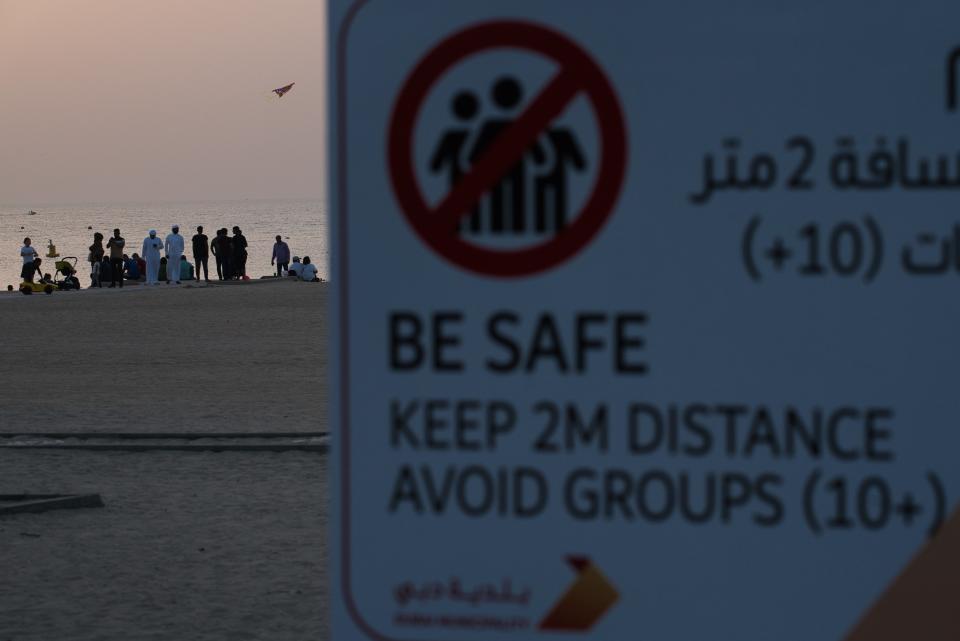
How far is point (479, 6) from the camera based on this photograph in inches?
76.5

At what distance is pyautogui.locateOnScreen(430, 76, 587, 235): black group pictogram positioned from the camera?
1.91 metres

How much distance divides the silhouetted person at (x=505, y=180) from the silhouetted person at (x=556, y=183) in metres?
0.02

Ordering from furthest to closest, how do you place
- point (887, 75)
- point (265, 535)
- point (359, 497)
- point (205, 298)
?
point (205, 298), point (265, 535), point (359, 497), point (887, 75)

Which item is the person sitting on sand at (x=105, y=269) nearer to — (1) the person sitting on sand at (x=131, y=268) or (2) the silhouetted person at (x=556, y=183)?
(1) the person sitting on sand at (x=131, y=268)

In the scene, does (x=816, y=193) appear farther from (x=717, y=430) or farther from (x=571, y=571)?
(x=571, y=571)

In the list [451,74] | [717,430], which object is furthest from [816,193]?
[451,74]

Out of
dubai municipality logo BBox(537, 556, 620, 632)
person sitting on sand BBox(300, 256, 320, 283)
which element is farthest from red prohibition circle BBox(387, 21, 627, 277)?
person sitting on sand BBox(300, 256, 320, 283)

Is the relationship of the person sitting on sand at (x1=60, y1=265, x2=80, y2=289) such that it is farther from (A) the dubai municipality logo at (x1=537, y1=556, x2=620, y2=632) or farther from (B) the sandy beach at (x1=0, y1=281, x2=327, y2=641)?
(A) the dubai municipality logo at (x1=537, y1=556, x2=620, y2=632)

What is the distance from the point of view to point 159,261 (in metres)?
42.3

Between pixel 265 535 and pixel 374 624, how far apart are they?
686cm

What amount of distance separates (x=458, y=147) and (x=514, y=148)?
0.25 feet

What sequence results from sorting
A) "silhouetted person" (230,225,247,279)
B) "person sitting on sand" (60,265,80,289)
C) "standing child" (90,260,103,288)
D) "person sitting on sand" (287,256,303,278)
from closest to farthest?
"person sitting on sand" (60,265,80,289) → "standing child" (90,260,103,288) → "silhouetted person" (230,225,247,279) → "person sitting on sand" (287,256,303,278)

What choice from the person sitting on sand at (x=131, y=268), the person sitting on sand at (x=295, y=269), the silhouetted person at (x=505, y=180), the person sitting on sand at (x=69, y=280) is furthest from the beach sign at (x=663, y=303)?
the person sitting on sand at (x=131, y=268)

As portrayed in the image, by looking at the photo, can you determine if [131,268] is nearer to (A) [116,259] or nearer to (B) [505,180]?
(A) [116,259]
